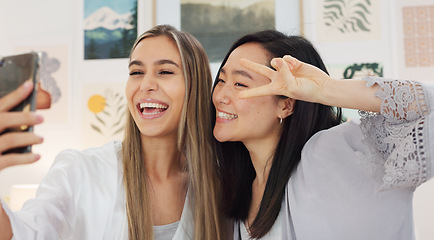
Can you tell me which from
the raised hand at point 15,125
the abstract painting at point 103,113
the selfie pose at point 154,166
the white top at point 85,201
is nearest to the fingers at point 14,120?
the raised hand at point 15,125

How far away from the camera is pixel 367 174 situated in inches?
46.3

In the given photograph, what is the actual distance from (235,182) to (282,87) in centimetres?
64

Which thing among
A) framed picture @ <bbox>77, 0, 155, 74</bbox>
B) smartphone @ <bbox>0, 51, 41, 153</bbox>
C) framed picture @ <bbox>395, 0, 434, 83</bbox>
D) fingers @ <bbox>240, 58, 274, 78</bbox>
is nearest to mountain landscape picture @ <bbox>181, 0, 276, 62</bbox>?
framed picture @ <bbox>77, 0, 155, 74</bbox>

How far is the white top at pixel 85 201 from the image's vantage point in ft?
3.97

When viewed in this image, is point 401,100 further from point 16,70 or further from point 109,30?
point 109,30

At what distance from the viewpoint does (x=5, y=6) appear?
3.44 metres

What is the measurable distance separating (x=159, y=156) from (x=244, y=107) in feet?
1.47

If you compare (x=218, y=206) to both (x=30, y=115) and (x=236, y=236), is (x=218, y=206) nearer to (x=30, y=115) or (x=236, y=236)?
(x=236, y=236)

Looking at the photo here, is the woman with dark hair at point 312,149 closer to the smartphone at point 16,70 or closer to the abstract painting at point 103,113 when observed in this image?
the smartphone at point 16,70

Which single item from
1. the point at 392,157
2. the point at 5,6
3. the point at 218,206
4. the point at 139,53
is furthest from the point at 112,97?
the point at 392,157

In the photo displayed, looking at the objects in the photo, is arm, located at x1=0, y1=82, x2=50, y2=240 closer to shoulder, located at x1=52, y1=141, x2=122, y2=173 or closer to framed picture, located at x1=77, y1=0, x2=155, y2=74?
shoulder, located at x1=52, y1=141, x2=122, y2=173

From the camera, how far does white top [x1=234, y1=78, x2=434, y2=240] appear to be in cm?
105

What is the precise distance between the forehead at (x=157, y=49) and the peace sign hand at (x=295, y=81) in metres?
0.51

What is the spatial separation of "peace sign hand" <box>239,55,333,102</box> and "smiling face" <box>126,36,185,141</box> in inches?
17.9
